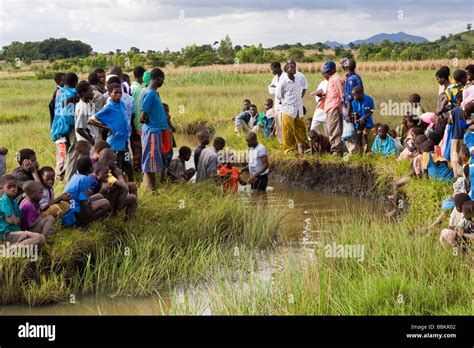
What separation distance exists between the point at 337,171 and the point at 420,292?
23.1ft

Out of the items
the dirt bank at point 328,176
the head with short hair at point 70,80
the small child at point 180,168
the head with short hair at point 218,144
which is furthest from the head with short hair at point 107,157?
the dirt bank at point 328,176

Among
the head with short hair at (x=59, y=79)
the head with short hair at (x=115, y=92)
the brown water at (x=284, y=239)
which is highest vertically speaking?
the head with short hair at (x=59, y=79)

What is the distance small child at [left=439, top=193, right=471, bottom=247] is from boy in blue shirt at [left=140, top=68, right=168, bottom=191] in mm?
4226

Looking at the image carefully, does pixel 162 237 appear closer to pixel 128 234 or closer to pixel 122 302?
pixel 128 234

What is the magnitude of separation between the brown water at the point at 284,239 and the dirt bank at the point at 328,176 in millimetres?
187

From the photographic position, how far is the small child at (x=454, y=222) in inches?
318

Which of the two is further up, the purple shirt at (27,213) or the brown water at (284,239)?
the purple shirt at (27,213)

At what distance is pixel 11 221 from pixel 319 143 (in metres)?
7.51

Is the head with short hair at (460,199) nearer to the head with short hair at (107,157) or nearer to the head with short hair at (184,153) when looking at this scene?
the head with short hair at (107,157)

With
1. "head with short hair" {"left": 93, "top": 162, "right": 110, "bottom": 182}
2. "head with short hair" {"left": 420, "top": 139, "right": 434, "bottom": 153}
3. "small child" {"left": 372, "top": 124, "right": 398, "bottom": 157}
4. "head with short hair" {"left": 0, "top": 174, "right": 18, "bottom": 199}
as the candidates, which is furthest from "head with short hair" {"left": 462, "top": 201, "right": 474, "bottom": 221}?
"small child" {"left": 372, "top": 124, "right": 398, "bottom": 157}

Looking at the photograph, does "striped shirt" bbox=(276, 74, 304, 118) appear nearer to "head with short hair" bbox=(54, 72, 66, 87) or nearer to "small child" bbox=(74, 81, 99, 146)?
"head with short hair" bbox=(54, 72, 66, 87)

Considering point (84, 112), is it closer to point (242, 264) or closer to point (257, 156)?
point (242, 264)

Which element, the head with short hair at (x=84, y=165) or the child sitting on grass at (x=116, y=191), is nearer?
the head with short hair at (x=84, y=165)
